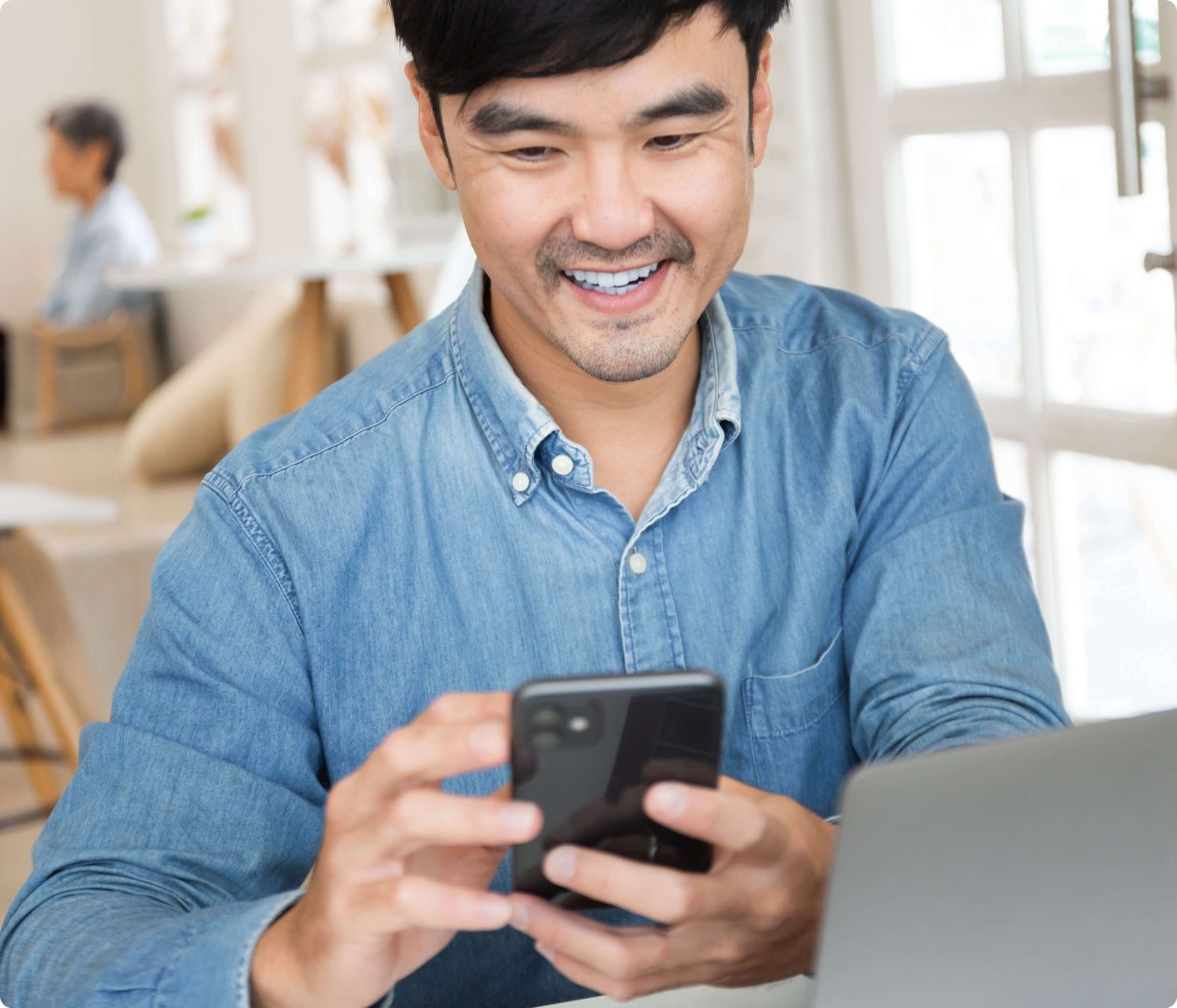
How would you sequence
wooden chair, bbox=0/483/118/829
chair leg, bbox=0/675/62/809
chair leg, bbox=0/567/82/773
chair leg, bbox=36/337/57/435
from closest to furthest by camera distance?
wooden chair, bbox=0/483/118/829 < chair leg, bbox=0/567/82/773 < chair leg, bbox=0/675/62/809 < chair leg, bbox=36/337/57/435

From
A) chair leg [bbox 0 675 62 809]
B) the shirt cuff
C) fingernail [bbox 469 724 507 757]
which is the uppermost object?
fingernail [bbox 469 724 507 757]

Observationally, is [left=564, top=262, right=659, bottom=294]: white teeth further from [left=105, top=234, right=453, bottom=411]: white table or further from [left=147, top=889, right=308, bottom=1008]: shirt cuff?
[left=105, top=234, right=453, bottom=411]: white table

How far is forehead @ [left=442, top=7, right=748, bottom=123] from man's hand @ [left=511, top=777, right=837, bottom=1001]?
1.42ft

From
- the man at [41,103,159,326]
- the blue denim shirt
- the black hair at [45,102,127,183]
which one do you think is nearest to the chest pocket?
the blue denim shirt

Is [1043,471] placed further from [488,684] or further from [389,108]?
[389,108]

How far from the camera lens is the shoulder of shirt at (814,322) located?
1.22 meters

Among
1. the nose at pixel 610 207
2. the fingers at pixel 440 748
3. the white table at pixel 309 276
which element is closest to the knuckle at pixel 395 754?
the fingers at pixel 440 748

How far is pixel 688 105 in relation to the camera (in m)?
0.97

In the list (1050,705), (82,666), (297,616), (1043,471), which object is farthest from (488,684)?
(82,666)

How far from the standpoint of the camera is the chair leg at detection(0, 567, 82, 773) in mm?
2711

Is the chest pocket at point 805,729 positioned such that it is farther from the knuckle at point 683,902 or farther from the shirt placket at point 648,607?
the knuckle at point 683,902

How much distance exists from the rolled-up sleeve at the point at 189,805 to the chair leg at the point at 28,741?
6.41 feet

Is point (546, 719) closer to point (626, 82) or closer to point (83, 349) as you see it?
point (626, 82)

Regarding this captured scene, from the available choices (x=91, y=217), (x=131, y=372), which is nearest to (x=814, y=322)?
(x=91, y=217)
